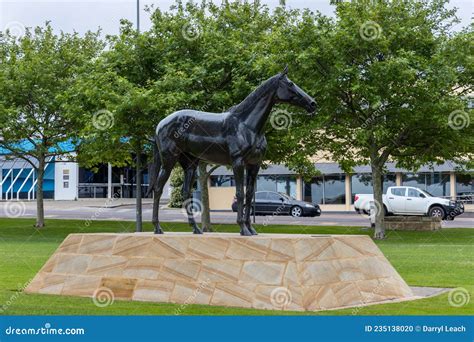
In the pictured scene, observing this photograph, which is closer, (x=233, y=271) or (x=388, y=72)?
(x=233, y=271)

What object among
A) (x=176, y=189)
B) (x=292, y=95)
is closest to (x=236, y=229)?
(x=292, y=95)

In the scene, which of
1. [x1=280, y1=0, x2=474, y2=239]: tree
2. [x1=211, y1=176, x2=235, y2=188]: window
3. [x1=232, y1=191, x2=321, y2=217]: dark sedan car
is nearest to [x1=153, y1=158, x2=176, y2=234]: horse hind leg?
[x1=280, y1=0, x2=474, y2=239]: tree

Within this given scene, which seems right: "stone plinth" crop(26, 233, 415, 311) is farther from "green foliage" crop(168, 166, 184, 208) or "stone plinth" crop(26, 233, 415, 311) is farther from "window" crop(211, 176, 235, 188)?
"green foliage" crop(168, 166, 184, 208)

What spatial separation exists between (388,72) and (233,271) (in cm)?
1598

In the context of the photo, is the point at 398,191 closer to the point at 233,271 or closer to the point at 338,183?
the point at 338,183

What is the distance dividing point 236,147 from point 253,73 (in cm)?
1687

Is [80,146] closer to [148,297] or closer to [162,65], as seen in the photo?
[162,65]

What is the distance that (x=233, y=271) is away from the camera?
35.2 feet

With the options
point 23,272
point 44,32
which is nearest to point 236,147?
point 23,272

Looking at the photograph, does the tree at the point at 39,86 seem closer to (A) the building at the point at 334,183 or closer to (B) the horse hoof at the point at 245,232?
(A) the building at the point at 334,183

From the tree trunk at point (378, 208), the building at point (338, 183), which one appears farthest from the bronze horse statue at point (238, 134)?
the building at point (338, 183)

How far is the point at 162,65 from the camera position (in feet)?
95.3

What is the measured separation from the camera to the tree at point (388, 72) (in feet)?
83.0

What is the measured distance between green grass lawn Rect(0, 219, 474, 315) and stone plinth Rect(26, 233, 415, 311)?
0.36m
